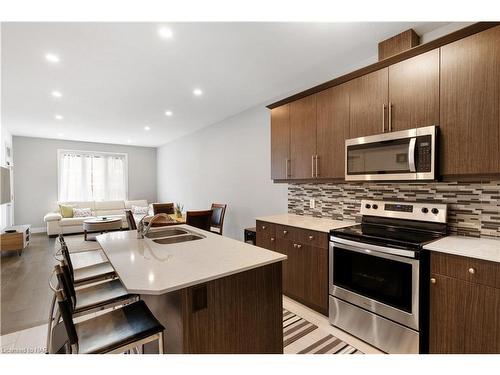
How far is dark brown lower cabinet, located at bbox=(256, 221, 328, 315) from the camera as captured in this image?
2.39m

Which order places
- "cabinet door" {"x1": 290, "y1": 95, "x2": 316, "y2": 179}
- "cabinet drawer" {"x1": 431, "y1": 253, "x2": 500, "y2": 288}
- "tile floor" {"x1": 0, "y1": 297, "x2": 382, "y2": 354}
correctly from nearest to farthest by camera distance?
"cabinet drawer" {"x1": 431, "y1": 253, "x2": 500, "y2": 288} < "tile floor" {"x1": 0, "y1": 297, "x2": 382, "y2": 354} < "cabinet door" {"x1": 290, "y1": 95, "x2": 316, "y2": 179}

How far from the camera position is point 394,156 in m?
2.10

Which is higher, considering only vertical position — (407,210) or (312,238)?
(407,210)

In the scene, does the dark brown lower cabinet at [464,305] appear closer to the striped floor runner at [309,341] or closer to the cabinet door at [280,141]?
the striped floor runner at [309,341]

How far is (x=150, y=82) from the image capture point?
337 centimetres

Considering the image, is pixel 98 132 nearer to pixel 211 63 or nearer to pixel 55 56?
pixel 55 56

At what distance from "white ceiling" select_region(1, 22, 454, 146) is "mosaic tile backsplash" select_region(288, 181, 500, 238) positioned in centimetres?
138

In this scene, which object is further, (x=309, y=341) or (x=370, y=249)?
(x=309, y=341)

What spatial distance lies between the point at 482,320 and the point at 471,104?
138 centimetres

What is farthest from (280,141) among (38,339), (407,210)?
(38,339)

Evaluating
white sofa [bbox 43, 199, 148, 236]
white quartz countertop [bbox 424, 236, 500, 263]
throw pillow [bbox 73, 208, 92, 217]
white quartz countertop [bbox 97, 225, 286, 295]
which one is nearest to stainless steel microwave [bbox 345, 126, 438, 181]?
white quartz countertop [bbox 424, 236, 500, 263]

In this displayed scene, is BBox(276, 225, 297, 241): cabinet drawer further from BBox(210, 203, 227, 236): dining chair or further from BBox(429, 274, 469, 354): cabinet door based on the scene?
BBox(210, 203, 227, 236): dining chair

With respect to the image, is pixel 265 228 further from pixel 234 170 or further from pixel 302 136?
pixel 234 170
